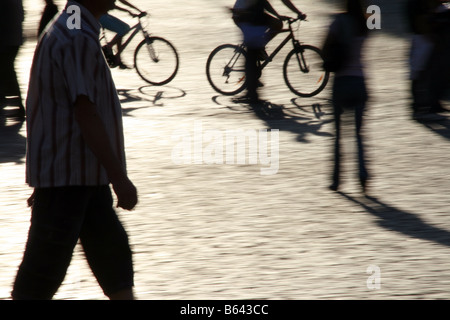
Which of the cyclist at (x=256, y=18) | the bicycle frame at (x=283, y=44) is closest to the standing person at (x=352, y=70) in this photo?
the cyclist at (x=256, y=18)

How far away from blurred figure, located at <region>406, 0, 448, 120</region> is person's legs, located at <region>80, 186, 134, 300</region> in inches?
280

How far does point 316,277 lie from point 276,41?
7.96 metres

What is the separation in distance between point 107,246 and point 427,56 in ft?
24.1

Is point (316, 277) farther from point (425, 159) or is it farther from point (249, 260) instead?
point (425, 159)

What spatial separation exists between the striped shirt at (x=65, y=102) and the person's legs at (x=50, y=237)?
2.7 inches

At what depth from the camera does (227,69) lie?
1174 cm

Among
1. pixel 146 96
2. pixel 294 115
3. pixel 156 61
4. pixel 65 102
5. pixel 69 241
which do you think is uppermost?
pixel 65 102

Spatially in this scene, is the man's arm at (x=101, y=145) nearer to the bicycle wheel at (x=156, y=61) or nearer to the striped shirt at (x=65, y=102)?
the striped shirt at (x=65, y=102)

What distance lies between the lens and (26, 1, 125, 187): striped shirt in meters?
3.28

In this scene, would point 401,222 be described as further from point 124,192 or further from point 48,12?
point 48,12

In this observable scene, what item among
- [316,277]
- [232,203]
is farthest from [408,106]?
[316,277]

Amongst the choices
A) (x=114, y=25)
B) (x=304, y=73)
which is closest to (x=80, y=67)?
(x=304, y=73)

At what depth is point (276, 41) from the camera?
12703 millimetres
